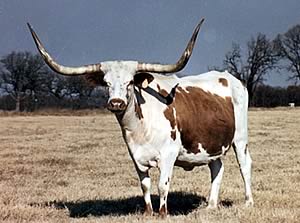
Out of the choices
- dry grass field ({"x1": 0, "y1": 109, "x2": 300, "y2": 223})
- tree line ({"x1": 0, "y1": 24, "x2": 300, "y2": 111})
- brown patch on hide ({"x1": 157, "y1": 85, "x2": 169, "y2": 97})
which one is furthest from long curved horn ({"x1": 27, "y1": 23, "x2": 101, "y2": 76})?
tree line ({"x1": 0, "y1": 24, "x2": 300, "y2": 111})

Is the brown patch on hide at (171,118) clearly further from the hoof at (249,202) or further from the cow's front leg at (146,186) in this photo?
the hoof at (249,202)

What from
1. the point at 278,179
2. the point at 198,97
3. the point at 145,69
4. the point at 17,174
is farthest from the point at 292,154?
the point at 145,69

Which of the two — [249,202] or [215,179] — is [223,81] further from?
[249,202]

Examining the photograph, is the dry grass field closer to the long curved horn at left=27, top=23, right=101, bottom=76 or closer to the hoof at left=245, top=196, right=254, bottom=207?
the hoof at left=245, top=196, right=254, bottom=207

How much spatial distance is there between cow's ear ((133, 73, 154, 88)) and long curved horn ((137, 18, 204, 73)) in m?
0.08

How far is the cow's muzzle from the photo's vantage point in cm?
790

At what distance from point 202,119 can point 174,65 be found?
1.25m

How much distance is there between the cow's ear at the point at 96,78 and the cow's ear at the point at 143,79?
1.60 feet

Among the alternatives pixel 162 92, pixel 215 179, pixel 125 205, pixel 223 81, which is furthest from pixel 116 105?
pixel 215 179

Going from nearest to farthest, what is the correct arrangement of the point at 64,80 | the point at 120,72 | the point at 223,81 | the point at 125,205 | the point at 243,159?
1. the point at 120,72
2. the point at 125,205
3. the point at 223,81
4. the point at 243,159
5. the point at 64,80

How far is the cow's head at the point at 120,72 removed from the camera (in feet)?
26.4

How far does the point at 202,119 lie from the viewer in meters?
9.48

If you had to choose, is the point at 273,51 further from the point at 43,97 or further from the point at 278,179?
the point at 278,179

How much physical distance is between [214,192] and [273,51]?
95798 mm
